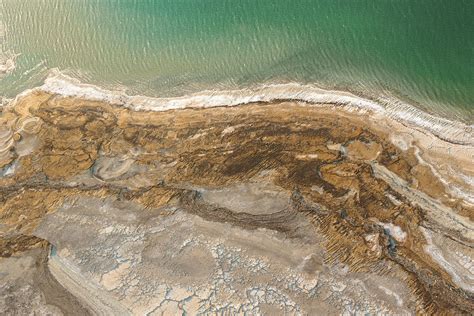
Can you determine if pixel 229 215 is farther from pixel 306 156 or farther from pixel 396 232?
pixel 396 232

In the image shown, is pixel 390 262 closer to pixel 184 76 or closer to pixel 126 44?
pixel 184 76

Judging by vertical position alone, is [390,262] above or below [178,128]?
below

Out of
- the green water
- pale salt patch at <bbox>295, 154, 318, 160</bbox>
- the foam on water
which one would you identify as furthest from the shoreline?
pale salt patch at <bbox>295, 154, 318, 160</bbox>

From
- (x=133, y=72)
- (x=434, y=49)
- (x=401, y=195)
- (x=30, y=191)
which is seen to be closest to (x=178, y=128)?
(x=133, y=72)

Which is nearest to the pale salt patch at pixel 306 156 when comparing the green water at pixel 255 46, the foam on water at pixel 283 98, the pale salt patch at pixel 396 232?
the foam on water at pixel 283 98

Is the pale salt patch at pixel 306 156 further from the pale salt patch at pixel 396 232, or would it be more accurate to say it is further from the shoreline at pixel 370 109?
the pale salt patch at pixel 396 232

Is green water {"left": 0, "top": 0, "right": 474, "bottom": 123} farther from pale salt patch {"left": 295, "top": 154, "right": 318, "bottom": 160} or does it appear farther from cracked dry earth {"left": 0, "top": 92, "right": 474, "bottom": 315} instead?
pale salt patch {"left": 295, "top": 154, "right": 318, "bottom": 160}
